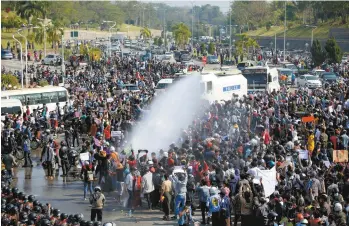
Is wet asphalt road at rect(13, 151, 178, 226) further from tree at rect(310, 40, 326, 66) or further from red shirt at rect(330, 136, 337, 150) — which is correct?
tree at rect(310, 40, 326, 66)

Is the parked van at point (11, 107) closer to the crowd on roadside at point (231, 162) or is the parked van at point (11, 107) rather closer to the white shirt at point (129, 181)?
the crowd on roadside at point (231, 162)

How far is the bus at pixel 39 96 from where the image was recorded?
40562 millimetres

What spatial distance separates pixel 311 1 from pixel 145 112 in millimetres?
75494

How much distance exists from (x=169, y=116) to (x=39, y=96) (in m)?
11.5

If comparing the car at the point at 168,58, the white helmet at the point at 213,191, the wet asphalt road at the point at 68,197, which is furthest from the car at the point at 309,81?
the white helmet at the point at 213,191

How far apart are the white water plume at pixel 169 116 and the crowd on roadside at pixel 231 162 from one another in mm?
580

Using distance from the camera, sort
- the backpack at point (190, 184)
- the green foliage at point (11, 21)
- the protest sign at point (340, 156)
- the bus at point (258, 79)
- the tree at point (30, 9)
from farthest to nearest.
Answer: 1. the tree at point (30, 9)
2. the green foliage at point (11, 21)
3. the bus at point (258, 79)
4. the protest sign at point (340, 156)
5. the backpack at point (190, 184)

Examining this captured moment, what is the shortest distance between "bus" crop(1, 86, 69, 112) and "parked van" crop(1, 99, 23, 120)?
1.84 m

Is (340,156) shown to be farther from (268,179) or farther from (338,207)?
(338,207)

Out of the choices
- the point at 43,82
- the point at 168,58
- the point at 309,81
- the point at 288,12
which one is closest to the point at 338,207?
the point at 309,81

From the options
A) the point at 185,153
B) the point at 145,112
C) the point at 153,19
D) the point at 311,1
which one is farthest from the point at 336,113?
the point at 153,19

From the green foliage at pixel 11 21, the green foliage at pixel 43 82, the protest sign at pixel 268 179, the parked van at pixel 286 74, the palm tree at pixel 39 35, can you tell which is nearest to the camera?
the protest sign at pixel 268 179

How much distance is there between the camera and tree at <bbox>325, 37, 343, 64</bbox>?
6397 centimetres

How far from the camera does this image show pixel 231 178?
65.8 ft
